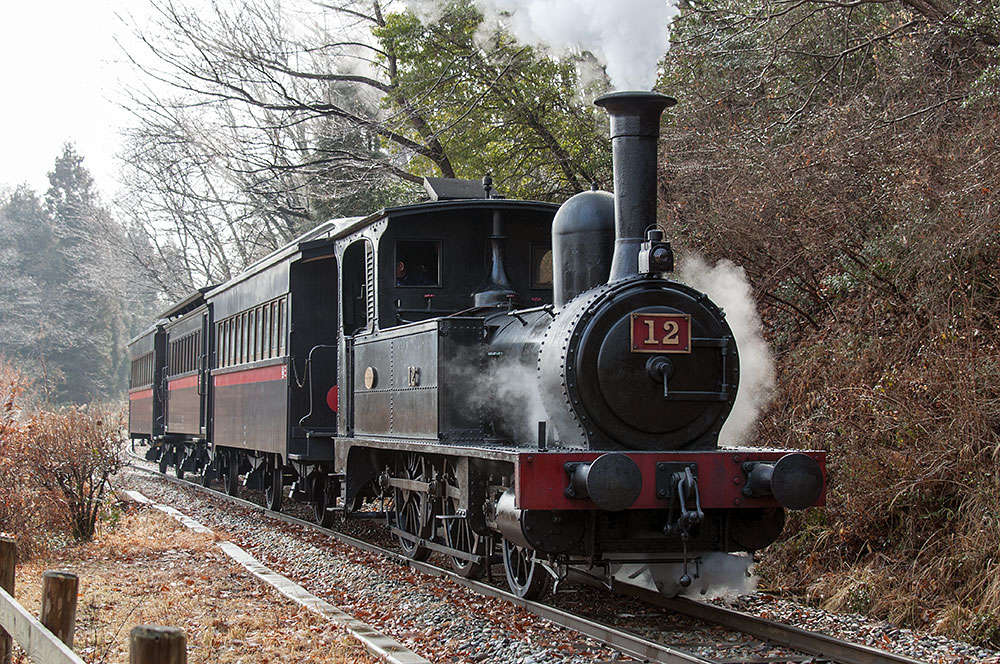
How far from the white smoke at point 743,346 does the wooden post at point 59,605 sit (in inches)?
229

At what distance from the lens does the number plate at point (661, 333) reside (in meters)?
6.58

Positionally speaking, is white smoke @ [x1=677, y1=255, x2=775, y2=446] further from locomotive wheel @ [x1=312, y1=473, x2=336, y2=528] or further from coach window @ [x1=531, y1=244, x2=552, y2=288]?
locomotive wheel @ [x1=312, y1=473, x2=336, y2=528]

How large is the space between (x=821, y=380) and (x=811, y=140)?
2905 millimetres

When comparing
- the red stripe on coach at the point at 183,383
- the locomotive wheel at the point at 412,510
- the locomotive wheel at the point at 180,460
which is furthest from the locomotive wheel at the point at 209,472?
the locomotive wheel at the point at 412,510

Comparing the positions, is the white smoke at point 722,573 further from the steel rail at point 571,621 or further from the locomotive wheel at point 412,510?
the locomotive wheel at point 412,510

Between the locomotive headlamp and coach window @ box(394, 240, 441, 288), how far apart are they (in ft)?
8.58

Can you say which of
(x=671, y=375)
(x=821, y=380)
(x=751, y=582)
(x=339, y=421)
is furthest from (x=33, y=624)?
(x=821, y=380)

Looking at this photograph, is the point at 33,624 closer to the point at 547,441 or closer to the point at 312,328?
the point at 547,441

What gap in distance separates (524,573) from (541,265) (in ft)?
8.74

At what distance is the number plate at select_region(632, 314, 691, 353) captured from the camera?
658 cm

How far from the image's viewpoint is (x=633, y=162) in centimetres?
669

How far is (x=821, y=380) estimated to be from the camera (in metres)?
9.81

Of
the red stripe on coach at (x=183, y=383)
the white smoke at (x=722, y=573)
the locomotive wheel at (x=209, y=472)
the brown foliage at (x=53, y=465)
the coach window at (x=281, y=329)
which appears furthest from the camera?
the red stripe on coach at (x=183, y=383)

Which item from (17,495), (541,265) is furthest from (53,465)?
(541,265)
